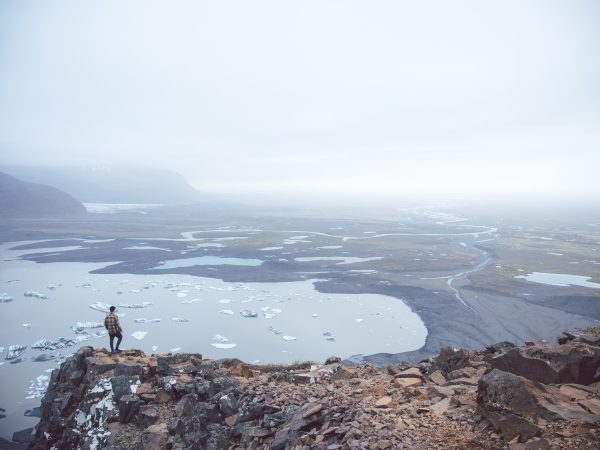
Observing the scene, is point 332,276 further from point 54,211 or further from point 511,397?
point 54,211

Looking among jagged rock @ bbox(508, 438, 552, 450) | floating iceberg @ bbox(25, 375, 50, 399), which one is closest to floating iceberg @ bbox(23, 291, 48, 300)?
floating iceberg @ bbox(25, 375, 50, 399)

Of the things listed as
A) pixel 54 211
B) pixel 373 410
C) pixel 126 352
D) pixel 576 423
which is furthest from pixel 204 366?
pixel 54 211

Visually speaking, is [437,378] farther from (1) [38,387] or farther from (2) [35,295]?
(2) [35,295]

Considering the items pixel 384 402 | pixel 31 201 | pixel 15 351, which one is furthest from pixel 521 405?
pixel 31 201

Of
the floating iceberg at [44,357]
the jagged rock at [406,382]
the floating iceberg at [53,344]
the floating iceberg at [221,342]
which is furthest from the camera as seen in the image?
the floating iceberg at [221,342]

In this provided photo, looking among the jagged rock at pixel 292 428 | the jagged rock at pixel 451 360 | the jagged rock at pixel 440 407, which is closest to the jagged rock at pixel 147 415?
the jagged rock at pixel 292 428

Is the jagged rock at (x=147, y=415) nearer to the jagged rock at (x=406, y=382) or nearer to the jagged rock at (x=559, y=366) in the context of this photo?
the jagged rock at (x=406, y=382)
